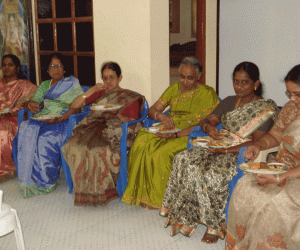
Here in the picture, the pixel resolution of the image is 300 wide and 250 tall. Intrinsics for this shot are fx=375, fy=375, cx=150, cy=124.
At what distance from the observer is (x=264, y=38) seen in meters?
3.89

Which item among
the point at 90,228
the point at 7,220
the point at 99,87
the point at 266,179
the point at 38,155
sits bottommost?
the point at 90,228

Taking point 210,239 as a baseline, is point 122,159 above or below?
above

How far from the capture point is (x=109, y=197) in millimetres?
3162

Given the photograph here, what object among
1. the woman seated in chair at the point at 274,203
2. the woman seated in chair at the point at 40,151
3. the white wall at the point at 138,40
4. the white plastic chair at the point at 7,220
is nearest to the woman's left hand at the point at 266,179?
the woman seated in chair at the point at 274,203

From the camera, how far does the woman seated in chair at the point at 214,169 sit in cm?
247

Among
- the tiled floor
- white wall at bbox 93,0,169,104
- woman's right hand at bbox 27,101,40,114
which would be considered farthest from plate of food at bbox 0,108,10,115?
white wall at bbox 93,0,169,104

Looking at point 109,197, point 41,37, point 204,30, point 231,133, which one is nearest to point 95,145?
point 109,197

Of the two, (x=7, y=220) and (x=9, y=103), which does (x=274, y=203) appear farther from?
(x=9, y=103)

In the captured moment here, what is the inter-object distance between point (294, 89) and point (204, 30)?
223cm

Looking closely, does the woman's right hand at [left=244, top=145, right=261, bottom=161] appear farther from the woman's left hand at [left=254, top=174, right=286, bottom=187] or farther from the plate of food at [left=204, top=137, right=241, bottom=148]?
the woman's left hand at [left=254, top=174, right=286, bottom=187]

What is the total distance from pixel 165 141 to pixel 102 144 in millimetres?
538

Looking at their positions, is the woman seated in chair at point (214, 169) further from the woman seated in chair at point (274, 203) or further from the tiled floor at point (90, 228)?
the woman seated in chair at point (274, 203)

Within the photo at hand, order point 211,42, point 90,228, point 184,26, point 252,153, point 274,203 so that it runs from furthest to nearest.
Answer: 1. point 184,26
2. point 211,42
3. point 90,228
4. point 252,153
5. point 274,203

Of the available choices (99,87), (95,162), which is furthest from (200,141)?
(99,87)
